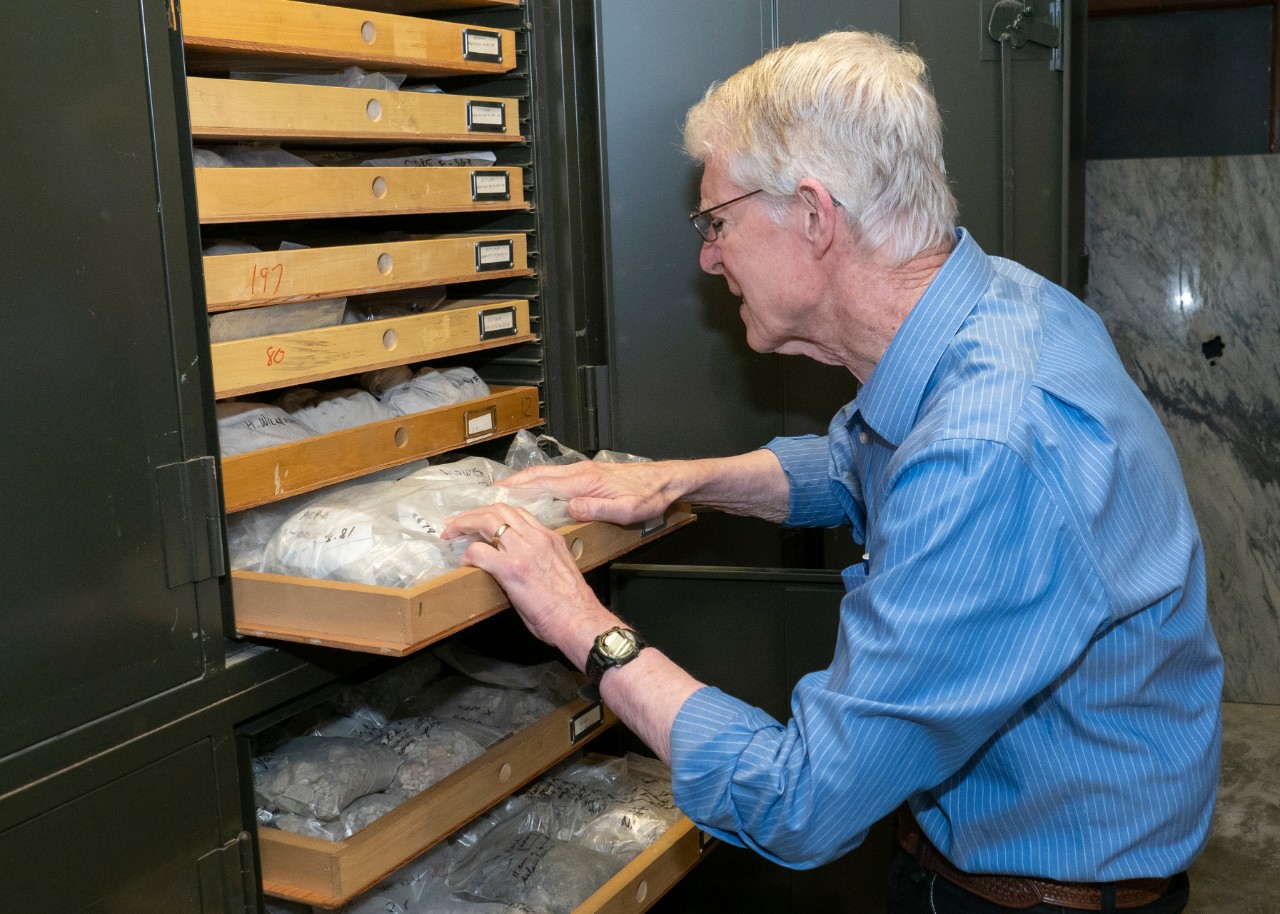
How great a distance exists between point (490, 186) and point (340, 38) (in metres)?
0.35

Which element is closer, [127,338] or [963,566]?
[963,566]

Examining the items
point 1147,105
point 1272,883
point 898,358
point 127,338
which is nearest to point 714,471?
point 898,358

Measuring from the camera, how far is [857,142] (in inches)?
55.1

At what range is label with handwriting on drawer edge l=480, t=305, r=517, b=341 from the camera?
6.26 feet

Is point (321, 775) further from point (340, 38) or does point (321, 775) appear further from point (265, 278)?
point (340, 38)

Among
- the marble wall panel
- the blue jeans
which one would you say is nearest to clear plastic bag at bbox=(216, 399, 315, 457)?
the blue jeans

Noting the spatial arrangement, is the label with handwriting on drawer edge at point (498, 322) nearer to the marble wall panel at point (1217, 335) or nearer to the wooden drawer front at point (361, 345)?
the wooden drawer front at point (361, 345)

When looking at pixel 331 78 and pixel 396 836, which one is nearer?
pixel 396 836

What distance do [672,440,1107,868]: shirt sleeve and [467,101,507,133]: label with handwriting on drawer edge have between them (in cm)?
94

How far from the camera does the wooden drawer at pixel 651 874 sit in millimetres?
1795

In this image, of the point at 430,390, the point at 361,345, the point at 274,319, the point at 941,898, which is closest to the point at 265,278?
the point at 274,319

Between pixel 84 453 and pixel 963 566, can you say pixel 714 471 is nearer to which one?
pixel 963 566

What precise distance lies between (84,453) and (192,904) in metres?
0.56

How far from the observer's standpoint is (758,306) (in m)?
1.57
